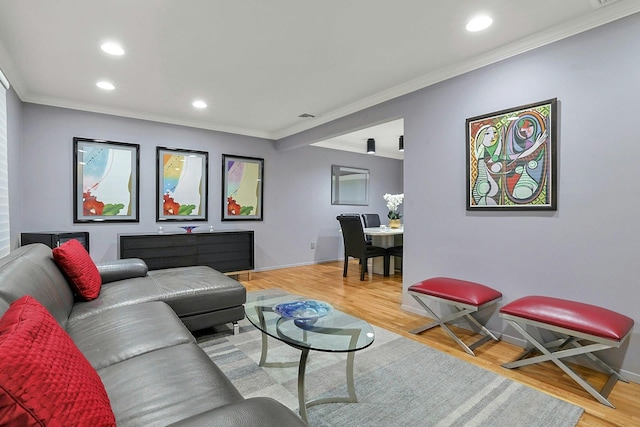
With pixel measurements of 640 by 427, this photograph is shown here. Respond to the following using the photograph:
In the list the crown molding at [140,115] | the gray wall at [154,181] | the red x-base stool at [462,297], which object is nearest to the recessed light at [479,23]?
the red x-base stool at [462,297]

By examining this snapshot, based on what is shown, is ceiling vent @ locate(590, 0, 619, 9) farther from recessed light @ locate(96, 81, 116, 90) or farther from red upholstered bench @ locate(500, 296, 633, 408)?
recessed light @ locate(96, 81, 116, 90)

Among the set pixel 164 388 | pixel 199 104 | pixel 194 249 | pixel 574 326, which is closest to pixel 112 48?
pixel 199 104

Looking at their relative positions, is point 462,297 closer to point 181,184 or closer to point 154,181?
point 181,184

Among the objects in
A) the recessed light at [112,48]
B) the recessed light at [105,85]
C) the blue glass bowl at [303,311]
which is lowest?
the blue glass bowl at [303,311]

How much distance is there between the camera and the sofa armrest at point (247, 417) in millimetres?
839

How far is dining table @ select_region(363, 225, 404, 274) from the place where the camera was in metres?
4.90

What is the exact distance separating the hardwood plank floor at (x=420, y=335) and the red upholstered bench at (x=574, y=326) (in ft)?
0.23

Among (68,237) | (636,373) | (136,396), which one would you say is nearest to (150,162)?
(68,237)

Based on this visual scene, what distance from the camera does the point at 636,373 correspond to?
6.63ft

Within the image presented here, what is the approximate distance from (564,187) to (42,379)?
2928 mm

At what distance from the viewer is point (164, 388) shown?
1141mm

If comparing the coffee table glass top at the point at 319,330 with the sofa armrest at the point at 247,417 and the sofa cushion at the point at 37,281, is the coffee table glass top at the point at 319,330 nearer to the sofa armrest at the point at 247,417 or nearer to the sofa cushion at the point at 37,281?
the sofa armrest at the point at 247,417

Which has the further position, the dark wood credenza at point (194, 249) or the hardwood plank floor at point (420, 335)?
the dark wood credenza at point (194, 249)

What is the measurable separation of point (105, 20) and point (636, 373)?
4254 millimetres
